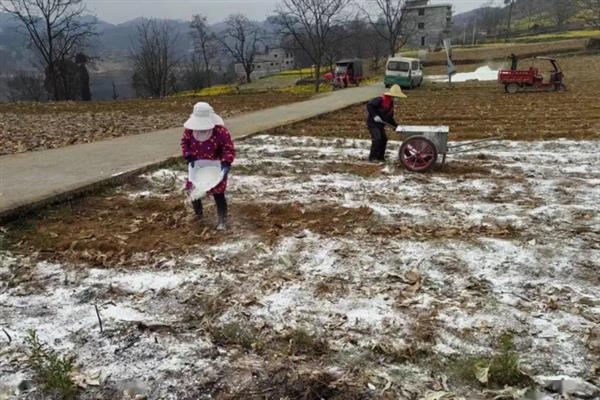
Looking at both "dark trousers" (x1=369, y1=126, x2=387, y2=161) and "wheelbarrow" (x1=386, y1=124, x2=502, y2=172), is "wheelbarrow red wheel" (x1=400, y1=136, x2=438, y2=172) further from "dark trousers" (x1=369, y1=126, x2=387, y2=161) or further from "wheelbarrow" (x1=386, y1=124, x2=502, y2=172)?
"dark trousers" (x1=369, y1=126, x2=387, y2=161)

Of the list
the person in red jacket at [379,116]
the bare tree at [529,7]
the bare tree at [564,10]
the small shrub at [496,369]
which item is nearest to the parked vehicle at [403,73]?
the person in red jacket at [379,116]

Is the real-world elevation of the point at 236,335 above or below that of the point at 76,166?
below

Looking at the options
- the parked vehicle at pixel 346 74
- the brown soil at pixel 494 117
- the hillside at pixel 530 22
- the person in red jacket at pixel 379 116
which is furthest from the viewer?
the hillside at pixel 530 22

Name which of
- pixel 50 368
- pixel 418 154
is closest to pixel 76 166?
pixel 418 154

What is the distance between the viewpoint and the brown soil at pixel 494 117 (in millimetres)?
11773

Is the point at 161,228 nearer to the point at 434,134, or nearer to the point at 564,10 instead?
the point at 434,134

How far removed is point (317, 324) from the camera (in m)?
3.74

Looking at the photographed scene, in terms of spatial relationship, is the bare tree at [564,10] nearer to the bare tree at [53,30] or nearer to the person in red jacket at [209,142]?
the bare tree at [53,30]

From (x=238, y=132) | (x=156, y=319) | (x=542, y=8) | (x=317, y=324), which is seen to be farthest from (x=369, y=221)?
(x=542, y=8)

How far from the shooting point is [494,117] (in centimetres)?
1429

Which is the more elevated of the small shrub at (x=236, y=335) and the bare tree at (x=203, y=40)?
the bare tree at (x=203, y=40)

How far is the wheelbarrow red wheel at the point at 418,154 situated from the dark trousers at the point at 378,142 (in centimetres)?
85

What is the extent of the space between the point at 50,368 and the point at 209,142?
3030mm

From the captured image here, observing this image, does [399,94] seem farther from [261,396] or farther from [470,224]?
[261,396]
